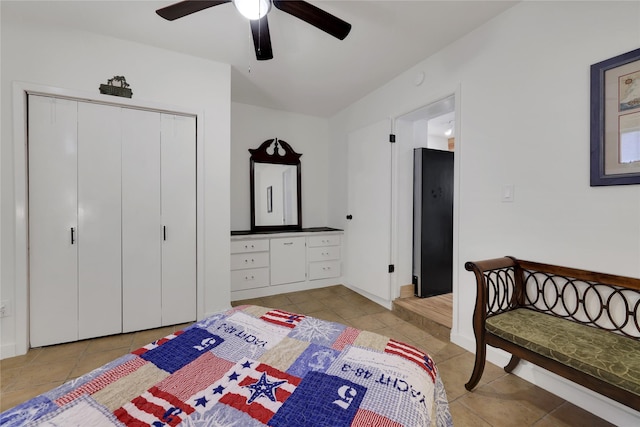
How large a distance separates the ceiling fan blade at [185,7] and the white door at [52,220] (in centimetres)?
135

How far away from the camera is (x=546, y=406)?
160 cm

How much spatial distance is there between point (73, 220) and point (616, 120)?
12.6 ft

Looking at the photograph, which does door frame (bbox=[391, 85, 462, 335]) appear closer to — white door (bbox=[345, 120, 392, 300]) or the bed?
white door (bbox=[345, 120, 392, 300])

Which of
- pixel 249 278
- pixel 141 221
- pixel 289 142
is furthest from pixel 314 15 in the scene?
pixel 249 278

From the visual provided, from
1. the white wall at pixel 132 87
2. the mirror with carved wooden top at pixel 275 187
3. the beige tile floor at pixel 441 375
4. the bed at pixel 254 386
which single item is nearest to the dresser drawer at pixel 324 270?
the mirror with carved wooden top at pixel 275 187

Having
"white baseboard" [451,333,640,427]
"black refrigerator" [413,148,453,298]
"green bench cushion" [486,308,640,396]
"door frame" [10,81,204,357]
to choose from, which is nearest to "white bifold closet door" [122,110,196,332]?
"door frame" [10,81,204,357]

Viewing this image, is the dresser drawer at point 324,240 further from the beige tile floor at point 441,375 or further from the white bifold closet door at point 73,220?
the white bifold closet door at point 73,220

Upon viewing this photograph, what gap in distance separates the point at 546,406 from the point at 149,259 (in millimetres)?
3183

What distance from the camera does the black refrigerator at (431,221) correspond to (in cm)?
312

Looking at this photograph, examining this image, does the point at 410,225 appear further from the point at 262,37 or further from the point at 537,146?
the point at 262,37

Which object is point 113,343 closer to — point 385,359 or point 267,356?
point 267,356

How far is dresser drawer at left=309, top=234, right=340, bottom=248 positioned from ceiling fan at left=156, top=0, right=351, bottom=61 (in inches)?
100

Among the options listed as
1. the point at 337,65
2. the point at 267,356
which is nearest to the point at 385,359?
the point at 267,356

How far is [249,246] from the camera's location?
3.41 meters
